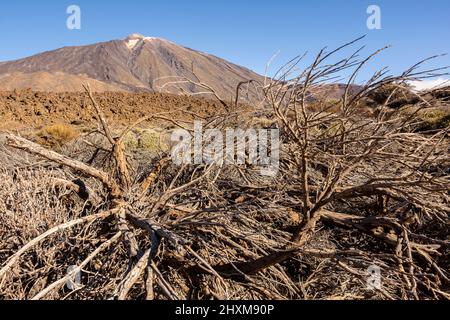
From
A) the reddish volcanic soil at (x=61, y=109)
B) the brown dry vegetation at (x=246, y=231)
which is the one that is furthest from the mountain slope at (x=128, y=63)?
the brown dry vegetation at (x=246, y=231)

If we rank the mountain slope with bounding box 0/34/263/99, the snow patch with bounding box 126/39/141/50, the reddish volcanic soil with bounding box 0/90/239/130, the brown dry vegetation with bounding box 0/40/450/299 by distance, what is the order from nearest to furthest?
the brown dry vegetation with bounding box 0/40/450/299
the reddish volcanic soil with bounding box 0/90/239/130
the mountain slope with bounding box 0/34/263/99
the snow patch with bounding box 126/39/141/50

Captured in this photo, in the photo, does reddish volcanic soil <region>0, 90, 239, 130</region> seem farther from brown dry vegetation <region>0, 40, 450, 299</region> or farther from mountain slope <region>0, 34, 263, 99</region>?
mountain slope <region>0, 34, 263, 99</region>

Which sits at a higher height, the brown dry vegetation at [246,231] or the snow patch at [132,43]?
the snow patch at [132,43]

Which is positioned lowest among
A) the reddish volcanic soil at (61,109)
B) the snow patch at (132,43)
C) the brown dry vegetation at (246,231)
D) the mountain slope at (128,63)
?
the brown dry vegetation at (246,231)

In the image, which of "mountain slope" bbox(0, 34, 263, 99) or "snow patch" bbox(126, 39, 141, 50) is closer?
"mountain slope" bbox(0, 34, 263, 99)

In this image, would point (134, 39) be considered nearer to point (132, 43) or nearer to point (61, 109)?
point (132, 43)

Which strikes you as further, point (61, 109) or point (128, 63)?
point (128, 63)

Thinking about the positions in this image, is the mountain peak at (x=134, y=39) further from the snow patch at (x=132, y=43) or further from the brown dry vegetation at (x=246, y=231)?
the brown dry vegetation at (x=246, y=231)

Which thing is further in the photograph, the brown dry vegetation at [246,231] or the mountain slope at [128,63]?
the mountain slope at [128,63]

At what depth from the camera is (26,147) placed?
3080 millimetres

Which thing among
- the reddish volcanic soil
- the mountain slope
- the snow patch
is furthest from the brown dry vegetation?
the snow patch

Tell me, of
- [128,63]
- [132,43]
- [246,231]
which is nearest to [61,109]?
[246,231]

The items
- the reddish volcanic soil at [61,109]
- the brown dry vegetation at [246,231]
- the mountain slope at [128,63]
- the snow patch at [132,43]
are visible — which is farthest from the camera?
the snow patch at [132,43]
